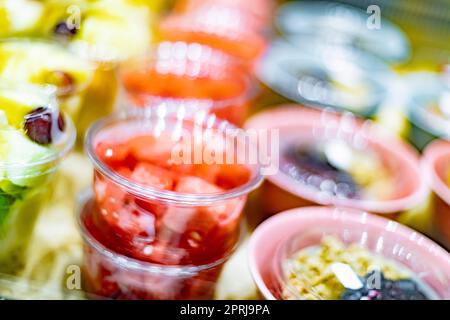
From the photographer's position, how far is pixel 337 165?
3.38 ft

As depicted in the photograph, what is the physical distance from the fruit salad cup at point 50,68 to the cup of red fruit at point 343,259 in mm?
324

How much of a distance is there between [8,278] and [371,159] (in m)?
0.62

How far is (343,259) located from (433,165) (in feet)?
1.06

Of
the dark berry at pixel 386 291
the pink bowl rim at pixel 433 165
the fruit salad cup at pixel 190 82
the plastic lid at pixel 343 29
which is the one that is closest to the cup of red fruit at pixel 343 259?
the dark berry at pixel 386 291

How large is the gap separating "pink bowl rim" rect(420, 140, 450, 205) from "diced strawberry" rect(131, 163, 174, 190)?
17.0 inches

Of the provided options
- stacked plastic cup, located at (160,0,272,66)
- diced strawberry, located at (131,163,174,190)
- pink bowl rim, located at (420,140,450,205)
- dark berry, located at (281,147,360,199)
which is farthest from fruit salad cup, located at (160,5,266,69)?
diced strawberry, located at (131,163,174,190)

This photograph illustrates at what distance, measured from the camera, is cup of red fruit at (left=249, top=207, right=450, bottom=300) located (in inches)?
30.8

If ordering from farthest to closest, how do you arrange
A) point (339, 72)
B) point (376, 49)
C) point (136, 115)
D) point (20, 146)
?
point (376, 49) → point (339, 72) → point (136, 115) → point (20, 146)

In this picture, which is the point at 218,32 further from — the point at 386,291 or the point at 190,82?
the point at 386,291

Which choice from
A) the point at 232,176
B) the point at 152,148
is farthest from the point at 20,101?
the point at 232,176

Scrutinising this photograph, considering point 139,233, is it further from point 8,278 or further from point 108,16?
point 108,16

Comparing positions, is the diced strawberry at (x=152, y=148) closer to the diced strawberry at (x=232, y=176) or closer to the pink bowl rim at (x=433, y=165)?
the diced strawberry at (x=232, y=176)

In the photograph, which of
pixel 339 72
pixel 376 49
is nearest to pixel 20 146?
pixel 339 72

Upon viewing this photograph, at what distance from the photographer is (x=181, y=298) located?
800 millimetres
